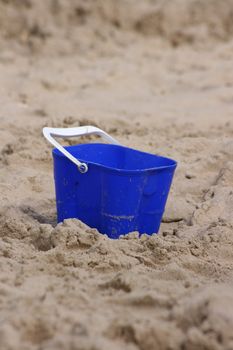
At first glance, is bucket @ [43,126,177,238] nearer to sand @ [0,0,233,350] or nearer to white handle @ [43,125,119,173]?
white handle @ [43,125,119,173]

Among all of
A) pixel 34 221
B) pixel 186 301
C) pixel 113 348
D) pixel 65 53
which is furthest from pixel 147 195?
pixel 65 53

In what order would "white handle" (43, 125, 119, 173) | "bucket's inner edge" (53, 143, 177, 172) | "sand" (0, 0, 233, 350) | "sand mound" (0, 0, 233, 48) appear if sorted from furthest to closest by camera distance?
"sand mound" (0, 0, 233, 48) < "bucket's inner edge" (53, 143, 177, 172) < "white handle" (43, 125, 119, 173) < "sand" (0, 0, 233, 350)

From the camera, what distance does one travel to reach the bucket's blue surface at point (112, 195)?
283 centimetres

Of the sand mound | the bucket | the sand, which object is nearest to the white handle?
the bucket

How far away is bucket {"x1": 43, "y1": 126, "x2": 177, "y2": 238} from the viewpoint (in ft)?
9.28

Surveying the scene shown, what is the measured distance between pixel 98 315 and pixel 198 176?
1.77 m

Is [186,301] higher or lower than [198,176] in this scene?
higher

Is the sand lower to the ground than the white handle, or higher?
lower

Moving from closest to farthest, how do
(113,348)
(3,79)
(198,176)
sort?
1. (113,348)
2. (198,176)
3. (3,79)

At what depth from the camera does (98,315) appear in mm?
2043

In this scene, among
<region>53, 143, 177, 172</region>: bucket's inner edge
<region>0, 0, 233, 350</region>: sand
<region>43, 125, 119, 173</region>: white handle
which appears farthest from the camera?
<region>53, 143, 177, 172</region>: bucket's inner edge

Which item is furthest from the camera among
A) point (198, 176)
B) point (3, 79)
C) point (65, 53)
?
point (65, 53)

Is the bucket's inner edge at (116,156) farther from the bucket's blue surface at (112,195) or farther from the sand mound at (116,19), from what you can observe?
the sand mound at (116,19)

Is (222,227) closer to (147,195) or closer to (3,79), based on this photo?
(147,195)
